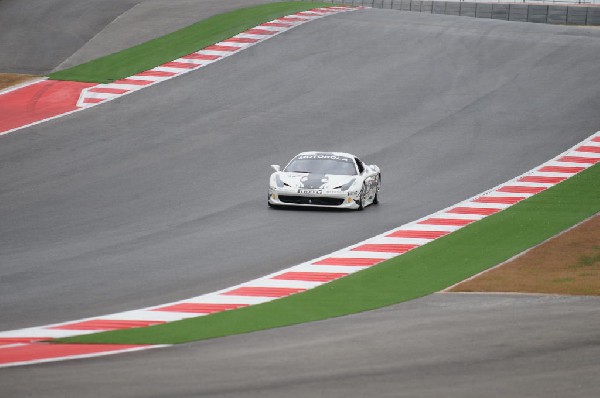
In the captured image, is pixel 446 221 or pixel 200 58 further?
pixel 200 58

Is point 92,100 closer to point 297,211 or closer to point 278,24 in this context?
point 278,24

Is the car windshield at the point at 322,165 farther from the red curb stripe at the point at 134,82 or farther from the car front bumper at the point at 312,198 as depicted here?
the red curb stripe at the point at 134,82

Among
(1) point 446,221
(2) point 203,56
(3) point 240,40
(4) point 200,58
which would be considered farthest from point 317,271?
(3) point 240,40

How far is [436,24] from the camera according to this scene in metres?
44.4

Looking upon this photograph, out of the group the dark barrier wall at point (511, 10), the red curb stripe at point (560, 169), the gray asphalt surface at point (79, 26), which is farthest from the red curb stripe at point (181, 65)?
the dark barrier wall at point (511, 10)

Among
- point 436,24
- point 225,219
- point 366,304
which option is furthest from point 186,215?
point 436,24

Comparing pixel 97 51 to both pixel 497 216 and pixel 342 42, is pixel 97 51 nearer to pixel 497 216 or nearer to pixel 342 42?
pixel 342 42

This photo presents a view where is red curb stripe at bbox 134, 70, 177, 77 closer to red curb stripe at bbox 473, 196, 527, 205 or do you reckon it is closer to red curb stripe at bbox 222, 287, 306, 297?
red curb stripe at bbox 473, 196, 527, 205

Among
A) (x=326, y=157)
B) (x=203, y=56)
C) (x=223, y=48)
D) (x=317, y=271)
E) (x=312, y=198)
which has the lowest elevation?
(x=312, y=198)

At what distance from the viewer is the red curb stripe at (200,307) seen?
53.4 feet

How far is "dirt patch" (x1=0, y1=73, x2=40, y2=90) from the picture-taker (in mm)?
38938

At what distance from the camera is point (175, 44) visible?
4253 cm

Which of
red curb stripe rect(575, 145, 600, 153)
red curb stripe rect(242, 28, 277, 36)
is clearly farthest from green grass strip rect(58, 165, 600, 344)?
red curb stripe rect(242, 28, 277, 36)

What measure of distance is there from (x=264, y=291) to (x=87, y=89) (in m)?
21.1
